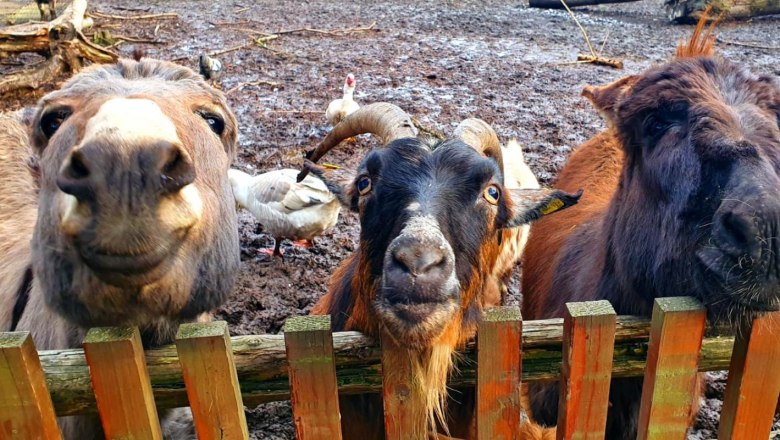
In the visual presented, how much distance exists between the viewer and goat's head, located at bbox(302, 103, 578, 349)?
6.73ft

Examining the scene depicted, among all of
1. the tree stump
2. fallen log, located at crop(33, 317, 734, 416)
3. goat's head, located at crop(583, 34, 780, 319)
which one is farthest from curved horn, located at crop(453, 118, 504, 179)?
the tree stump

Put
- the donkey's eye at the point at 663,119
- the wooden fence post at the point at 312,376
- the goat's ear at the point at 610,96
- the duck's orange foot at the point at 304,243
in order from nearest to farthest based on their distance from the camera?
the wooden fence post at the point at 312,376
the donkey's eye at the point at 663,119
the goat's ear at the point at 610,96
the duck's orange foot at the point at 304,243

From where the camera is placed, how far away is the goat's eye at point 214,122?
8.39 ft

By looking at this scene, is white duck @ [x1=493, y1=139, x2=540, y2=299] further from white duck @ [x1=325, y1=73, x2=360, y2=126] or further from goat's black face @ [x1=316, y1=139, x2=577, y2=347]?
white duck @ [x1=325, y1=73, x2=360, y2=126]

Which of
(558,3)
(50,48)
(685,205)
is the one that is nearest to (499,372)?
(685,205)

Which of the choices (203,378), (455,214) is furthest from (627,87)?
(203,378)

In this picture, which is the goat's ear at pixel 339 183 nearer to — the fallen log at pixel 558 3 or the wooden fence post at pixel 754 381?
the wooden fence post at pixel 754 381

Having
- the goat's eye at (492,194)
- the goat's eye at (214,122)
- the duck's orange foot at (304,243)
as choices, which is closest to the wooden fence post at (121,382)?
the goat's eye at (214,122)

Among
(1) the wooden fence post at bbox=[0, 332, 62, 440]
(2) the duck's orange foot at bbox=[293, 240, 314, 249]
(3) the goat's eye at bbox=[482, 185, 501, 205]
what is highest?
(3) the goat's eye at bbox=[482, 185, 501, 205]

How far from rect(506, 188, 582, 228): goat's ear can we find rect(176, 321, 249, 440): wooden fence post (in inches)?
57.5

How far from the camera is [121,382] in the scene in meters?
1.96

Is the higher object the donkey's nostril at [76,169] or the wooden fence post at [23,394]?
the donkey's nostril at [76,169]

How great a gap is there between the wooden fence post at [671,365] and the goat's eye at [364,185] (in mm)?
1249

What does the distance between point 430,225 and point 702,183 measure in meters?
1.13
